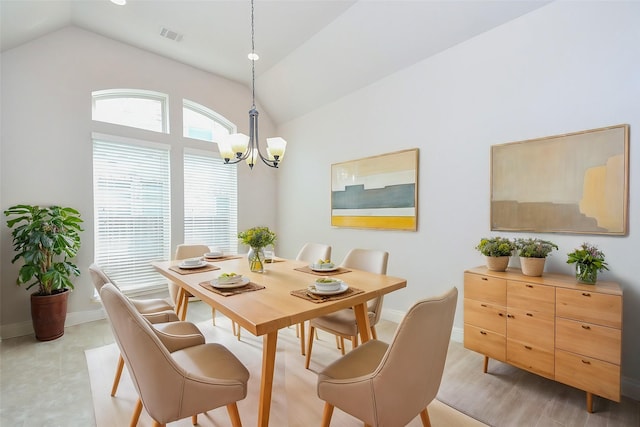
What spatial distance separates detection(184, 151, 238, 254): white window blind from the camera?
163 inches

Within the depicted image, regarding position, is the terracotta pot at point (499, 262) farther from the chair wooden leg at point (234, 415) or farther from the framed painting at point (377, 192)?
the chair wooden leg at point (234, 415)

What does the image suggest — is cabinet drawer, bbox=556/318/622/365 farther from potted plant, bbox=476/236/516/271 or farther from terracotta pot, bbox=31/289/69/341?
terracotta pot, bbox=31/289/69/341

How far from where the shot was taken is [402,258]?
3.25 meters

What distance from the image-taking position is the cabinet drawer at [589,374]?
1661mm

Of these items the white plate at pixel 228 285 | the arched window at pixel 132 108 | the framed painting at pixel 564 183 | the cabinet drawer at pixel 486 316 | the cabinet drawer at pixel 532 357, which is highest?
the arched window at pixel 132 108

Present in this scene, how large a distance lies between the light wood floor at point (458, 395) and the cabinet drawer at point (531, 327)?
39 centimetres

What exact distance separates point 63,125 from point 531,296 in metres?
4.87

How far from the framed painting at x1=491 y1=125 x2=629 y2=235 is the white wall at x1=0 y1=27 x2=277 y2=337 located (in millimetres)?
3987

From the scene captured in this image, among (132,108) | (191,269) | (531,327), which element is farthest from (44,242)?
(531,327)

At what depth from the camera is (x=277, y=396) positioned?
196 centimetres

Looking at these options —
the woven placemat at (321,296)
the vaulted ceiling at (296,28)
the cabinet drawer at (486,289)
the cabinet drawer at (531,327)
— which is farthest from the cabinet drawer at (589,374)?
the vaulted ceiling at (296,28)

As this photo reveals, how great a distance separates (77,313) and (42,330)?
1.57ft

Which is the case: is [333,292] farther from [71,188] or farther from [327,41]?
[71,188]

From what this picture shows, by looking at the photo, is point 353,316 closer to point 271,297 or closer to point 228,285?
point 271,297
